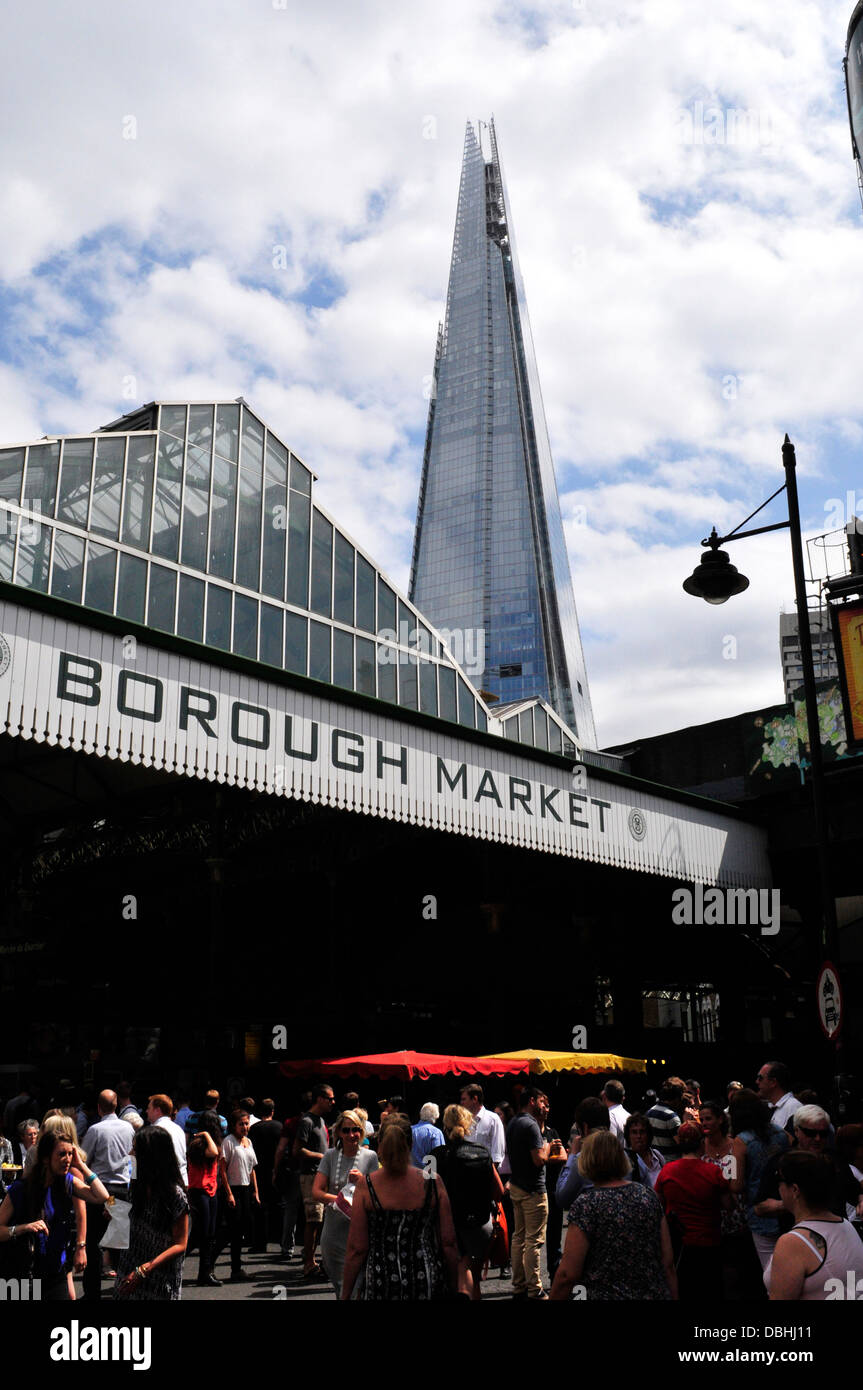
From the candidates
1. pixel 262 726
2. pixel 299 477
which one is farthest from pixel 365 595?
pixel 262 726

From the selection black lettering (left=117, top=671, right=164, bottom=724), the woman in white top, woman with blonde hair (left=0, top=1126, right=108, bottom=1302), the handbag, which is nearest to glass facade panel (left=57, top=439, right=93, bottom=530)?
black lettering (left=117, top=671, right=164, bottom=724)

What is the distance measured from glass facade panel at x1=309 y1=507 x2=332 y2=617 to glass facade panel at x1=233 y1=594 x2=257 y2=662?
7.72 feet

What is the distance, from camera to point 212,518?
30125 millimetres

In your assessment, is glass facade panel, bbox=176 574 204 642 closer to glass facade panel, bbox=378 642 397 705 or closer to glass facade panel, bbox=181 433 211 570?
glass facade panel, bbox=181 433 211 570

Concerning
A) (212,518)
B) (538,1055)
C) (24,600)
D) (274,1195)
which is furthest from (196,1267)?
(212,518)

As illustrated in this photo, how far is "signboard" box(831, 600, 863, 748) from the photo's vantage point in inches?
858

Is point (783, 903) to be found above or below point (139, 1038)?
above

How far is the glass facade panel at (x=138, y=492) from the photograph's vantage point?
2788 centimetres

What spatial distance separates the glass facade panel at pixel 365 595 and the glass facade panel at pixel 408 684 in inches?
60.0

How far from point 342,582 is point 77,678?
67.0 ft

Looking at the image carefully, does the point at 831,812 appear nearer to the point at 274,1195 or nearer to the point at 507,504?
the point at 274,1195

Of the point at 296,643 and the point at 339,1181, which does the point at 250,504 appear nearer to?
the point at 296,643

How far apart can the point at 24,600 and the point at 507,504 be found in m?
170

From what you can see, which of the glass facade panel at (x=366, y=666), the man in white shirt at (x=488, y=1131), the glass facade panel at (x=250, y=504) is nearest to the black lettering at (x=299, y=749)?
the man in white shirt at (x=488, y=1131)
